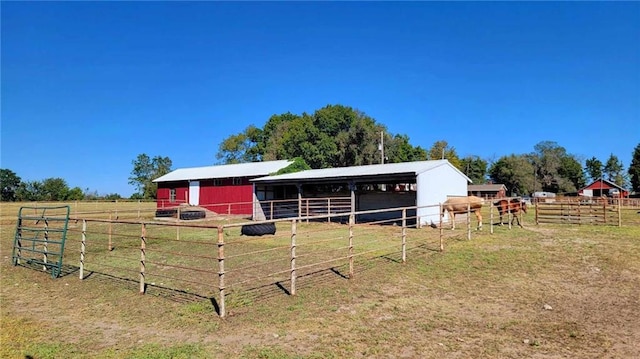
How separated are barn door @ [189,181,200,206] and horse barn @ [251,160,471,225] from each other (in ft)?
24.1

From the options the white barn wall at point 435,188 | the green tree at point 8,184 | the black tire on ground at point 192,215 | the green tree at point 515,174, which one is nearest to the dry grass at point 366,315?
the white barn wall at point 435,188

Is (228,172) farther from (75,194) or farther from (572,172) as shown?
(572,172)

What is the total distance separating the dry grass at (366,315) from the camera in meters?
4.25

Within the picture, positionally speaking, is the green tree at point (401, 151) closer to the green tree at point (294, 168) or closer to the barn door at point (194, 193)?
the green tree at point (294, 168)

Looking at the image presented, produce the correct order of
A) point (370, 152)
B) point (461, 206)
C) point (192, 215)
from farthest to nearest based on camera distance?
point (370, 152) → point (192, 215) → point (461, 206)

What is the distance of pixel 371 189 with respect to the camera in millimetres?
25094

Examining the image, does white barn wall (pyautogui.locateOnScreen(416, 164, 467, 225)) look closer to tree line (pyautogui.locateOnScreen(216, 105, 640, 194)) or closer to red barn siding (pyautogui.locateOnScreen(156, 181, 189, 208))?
tree line (pyautogui.locateOnScreen(216, 105, 640, 194))

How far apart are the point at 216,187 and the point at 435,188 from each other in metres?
16.7

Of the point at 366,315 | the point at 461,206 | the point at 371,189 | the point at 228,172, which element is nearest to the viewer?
the point at 366,315

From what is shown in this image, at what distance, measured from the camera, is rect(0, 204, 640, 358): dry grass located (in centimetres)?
425

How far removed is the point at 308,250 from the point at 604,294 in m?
6.45

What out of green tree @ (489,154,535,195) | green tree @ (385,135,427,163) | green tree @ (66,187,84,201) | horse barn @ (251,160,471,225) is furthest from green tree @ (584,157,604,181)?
green tree @ (66,187,84,201)

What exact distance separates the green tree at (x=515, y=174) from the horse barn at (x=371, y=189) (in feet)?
142

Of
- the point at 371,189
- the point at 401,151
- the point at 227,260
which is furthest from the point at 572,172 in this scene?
the point at 227,260
